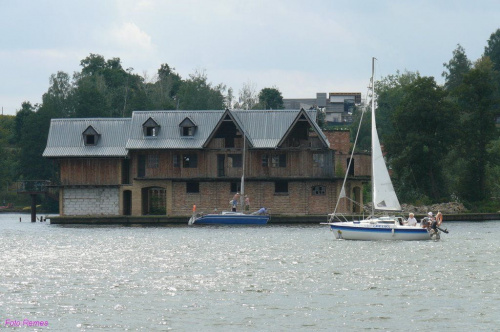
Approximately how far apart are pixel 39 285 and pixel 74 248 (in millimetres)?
20355

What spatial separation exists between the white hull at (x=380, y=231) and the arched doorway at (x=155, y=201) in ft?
108

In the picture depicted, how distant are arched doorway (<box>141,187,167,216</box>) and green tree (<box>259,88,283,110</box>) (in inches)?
3161

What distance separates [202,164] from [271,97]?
283ft

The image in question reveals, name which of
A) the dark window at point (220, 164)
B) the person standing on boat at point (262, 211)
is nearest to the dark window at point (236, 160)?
the dark window at point (220, 164)

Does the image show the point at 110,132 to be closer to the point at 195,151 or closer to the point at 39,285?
the point at 195,151

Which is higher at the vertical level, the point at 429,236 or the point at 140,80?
the point at 140,80

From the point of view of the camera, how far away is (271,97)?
17475 cm

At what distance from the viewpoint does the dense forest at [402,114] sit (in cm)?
9856

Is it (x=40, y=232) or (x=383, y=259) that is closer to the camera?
(x=383, y=259)

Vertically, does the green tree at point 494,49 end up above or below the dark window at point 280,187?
above

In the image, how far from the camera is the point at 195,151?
90.0m

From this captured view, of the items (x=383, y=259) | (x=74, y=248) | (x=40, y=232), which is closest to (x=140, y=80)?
(x=40, y=232)

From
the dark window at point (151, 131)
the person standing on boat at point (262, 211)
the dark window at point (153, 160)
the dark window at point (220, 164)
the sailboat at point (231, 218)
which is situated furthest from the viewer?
the dark window at point (151, 131)

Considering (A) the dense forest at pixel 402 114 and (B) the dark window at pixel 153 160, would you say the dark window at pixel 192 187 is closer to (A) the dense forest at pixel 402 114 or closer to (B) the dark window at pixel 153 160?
(B) the dark window at pixel 153 160
